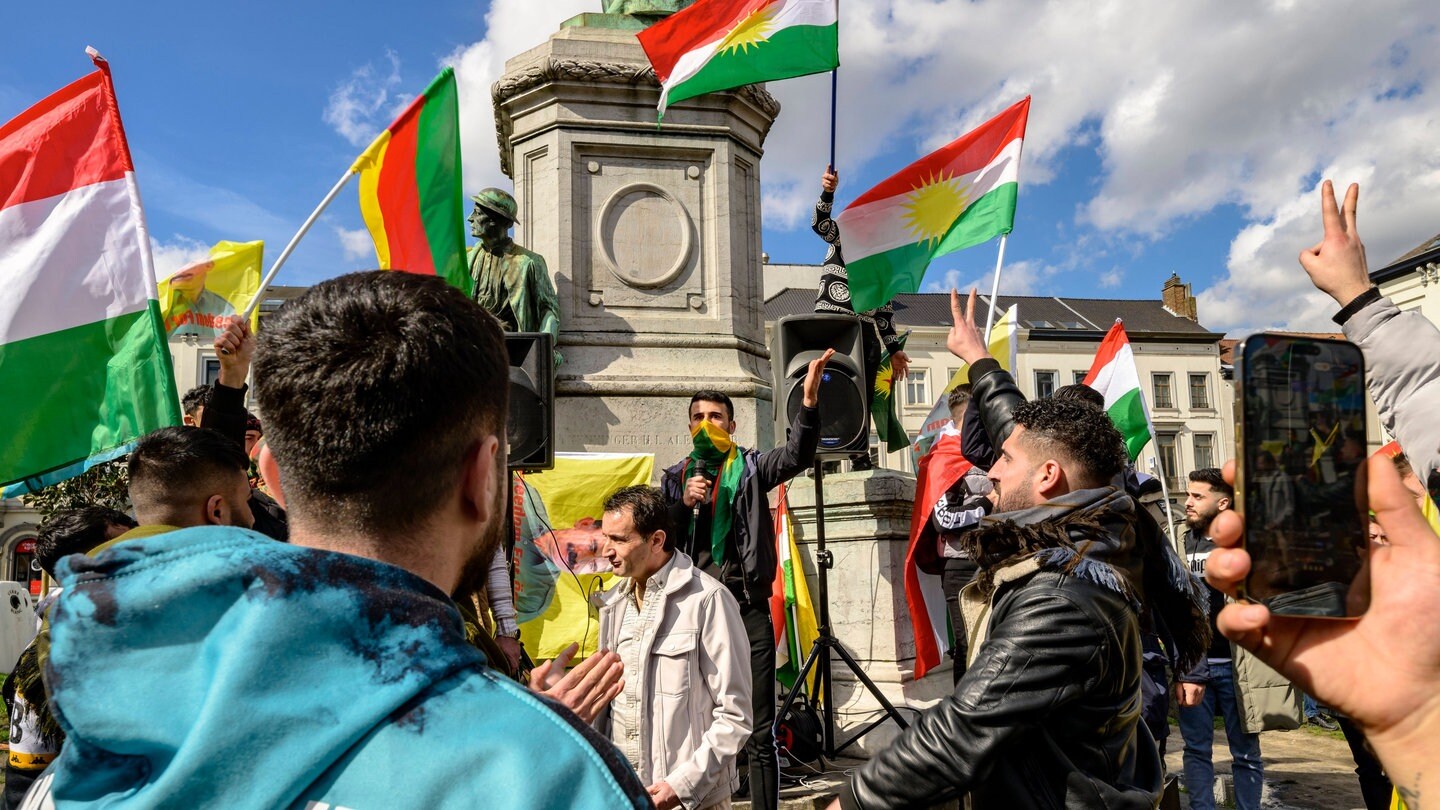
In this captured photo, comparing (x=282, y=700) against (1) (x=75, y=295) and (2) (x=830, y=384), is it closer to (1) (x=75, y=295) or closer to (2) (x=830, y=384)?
(1) (x=75, y=295)

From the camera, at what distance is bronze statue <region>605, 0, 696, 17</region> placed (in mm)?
9125

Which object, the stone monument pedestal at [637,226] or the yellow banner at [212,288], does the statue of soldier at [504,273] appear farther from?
the yellow banner at [212,288]

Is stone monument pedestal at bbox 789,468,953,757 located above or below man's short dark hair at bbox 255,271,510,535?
below

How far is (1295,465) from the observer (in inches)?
50.4

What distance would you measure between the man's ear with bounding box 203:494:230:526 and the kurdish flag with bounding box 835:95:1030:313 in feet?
16.6

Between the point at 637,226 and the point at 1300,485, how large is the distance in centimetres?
772

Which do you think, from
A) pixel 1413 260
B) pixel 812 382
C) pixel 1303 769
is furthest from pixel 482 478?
pixel 1413 260

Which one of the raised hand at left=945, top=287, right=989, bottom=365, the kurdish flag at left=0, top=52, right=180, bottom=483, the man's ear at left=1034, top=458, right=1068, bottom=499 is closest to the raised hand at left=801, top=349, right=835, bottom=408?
Answer: the raised hand at left=945, top=287, right=989, bottom=365

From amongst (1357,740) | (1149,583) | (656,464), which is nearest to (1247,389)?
(1149,583)

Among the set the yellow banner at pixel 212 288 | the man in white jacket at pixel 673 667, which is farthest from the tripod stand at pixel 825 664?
the yellow banner at pixel 212 288

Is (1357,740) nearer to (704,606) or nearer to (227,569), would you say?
(704,606)

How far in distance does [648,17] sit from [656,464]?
3908 mm

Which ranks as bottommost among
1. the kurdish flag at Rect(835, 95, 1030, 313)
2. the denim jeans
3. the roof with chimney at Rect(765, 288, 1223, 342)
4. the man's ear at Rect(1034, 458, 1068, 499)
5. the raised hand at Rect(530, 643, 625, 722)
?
the denim jeans

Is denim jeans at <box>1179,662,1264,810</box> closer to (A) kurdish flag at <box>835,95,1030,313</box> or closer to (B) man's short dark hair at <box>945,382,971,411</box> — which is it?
(B) man's short dark hair at <box>945,382,971,411</box>
